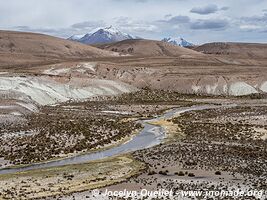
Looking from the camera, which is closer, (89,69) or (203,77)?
(203,77)

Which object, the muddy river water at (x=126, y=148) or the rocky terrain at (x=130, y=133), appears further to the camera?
the muddy river water at (x=126, y=148)

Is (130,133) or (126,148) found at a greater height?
(130,133)

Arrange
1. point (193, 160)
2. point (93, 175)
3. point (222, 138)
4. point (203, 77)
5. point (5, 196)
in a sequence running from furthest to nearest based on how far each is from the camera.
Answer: point (203, 77), point (222, 138), point (193, 160), point (93, 175), point (5, 196)

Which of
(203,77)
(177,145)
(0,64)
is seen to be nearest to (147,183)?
(177,145)

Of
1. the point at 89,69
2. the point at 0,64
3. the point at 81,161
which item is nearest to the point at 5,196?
the point at 81,161

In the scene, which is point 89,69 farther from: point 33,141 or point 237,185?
point 237,185

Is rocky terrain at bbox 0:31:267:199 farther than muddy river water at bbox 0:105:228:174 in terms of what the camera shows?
No

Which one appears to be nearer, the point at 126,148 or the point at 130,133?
the point at 126,148

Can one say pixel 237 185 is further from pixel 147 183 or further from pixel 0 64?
pixel 0 64

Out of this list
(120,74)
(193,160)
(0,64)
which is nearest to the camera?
(193,160)
